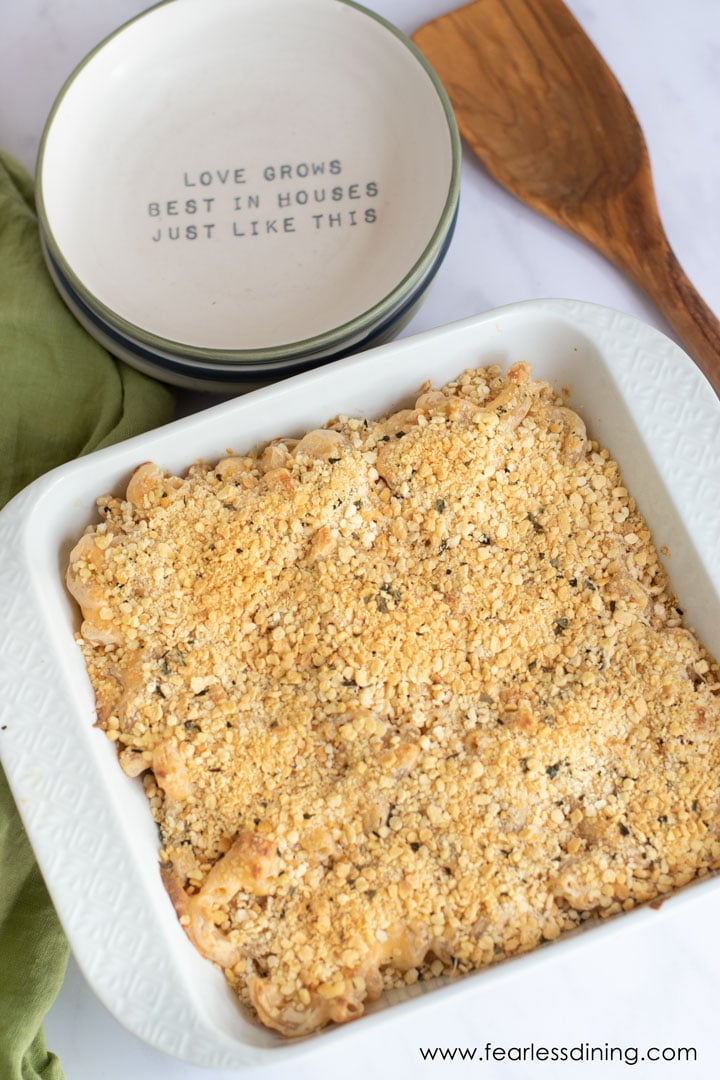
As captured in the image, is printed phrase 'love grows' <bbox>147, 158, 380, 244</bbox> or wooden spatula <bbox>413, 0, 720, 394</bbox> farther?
wooden spatula <bbox>413, 0, 720, 394</bbox>

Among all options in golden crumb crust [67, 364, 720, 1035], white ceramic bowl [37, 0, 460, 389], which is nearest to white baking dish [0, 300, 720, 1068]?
golden crumb crust [67, 364, 720, 1035]

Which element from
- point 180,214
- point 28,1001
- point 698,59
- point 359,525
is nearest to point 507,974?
point 359,525

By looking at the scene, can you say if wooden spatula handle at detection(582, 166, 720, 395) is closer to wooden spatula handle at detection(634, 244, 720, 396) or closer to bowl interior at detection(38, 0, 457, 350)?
wooden spatula handle at detection(634, 244, 720, 396)

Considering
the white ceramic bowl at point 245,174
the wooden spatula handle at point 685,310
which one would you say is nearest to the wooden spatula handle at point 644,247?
the wooden spatula handle at point 685,310

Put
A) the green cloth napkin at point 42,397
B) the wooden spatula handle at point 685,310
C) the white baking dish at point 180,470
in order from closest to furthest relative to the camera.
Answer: the white baking dish at point 180,470, the green cloth napkin at point 42,397, the wooden spatula handle at point 685,310

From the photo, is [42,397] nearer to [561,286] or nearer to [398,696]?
[398,696]

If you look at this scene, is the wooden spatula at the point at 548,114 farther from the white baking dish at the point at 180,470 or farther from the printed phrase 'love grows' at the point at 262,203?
the white baking dish at the point at 180,470
